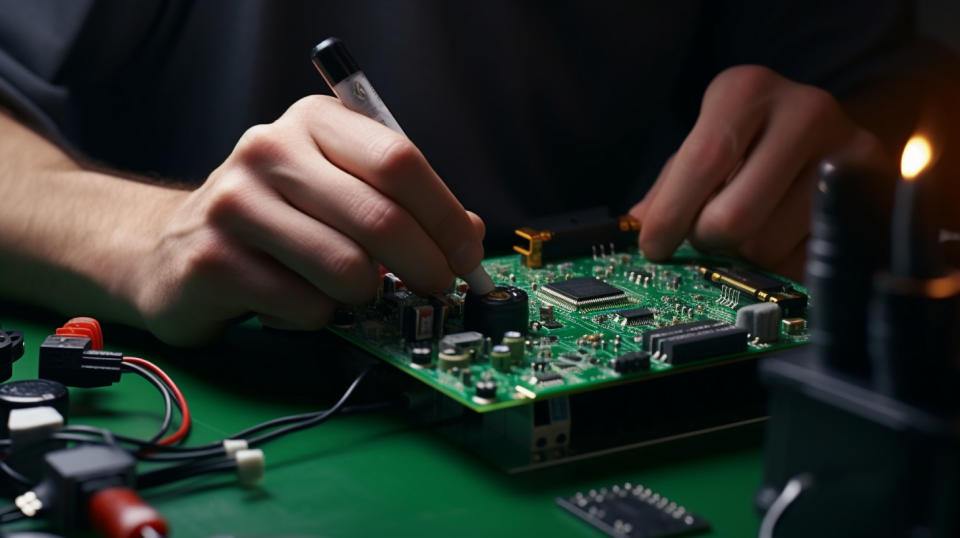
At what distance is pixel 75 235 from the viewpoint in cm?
145

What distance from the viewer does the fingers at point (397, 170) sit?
3.81 ft

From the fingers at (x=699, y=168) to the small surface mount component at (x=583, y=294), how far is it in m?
0.22

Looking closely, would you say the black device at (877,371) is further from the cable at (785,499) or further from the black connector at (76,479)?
the black connector at (76,479)

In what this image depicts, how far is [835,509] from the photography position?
2.62ft

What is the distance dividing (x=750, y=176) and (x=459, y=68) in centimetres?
70

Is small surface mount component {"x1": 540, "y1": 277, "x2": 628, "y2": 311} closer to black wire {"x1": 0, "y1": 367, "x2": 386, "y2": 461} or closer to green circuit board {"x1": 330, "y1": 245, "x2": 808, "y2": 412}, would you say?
green circuit board {"x1": 330, "y1": 245, "x2": 808, "y2": 412}

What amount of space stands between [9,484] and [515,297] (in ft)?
1.85

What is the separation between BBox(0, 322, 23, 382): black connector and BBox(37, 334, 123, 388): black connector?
4cm

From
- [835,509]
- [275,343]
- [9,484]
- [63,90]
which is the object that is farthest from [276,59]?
[835,509]

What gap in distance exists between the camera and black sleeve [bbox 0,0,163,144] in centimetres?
172

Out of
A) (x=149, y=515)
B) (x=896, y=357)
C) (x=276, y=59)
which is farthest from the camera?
(x=276, y=59)

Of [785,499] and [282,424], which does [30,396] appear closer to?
[282,424]

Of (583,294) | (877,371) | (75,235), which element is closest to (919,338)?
(877,371)

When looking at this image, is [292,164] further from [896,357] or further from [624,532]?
[896,357]
